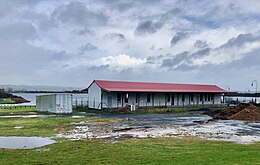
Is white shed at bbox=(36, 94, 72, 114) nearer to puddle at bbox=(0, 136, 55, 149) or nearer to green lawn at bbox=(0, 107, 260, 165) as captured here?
puddle at bbox=(0, 136, 55, 149)

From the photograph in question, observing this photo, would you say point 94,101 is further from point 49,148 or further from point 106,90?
point 49,148

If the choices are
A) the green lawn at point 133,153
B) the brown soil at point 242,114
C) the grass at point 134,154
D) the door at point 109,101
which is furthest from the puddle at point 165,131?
the door at point 109,101

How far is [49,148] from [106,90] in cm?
3114

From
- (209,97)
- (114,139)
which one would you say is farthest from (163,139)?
(209,97)

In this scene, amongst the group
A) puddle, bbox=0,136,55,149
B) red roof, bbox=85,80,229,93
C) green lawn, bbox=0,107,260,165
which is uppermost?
red roof, bbox=85,80,229,93

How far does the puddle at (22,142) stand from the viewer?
1791 centimetres

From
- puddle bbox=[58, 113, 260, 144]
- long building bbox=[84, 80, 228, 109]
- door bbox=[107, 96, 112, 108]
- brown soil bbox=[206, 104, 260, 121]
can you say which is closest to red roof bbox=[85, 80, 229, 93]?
long building bbox=[84, 80, 228, 109]

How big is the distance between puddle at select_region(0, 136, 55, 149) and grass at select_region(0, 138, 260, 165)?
1.26 m

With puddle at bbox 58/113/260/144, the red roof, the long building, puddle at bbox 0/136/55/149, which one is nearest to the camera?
puddle at bbox 0/136/55/149

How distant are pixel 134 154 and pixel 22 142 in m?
7.86

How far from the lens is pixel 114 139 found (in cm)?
2031

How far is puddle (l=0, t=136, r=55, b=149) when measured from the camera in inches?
705

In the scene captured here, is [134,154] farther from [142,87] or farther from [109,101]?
[142,87]

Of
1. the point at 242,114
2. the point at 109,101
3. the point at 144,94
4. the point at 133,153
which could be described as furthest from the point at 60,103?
the point at 133,153
